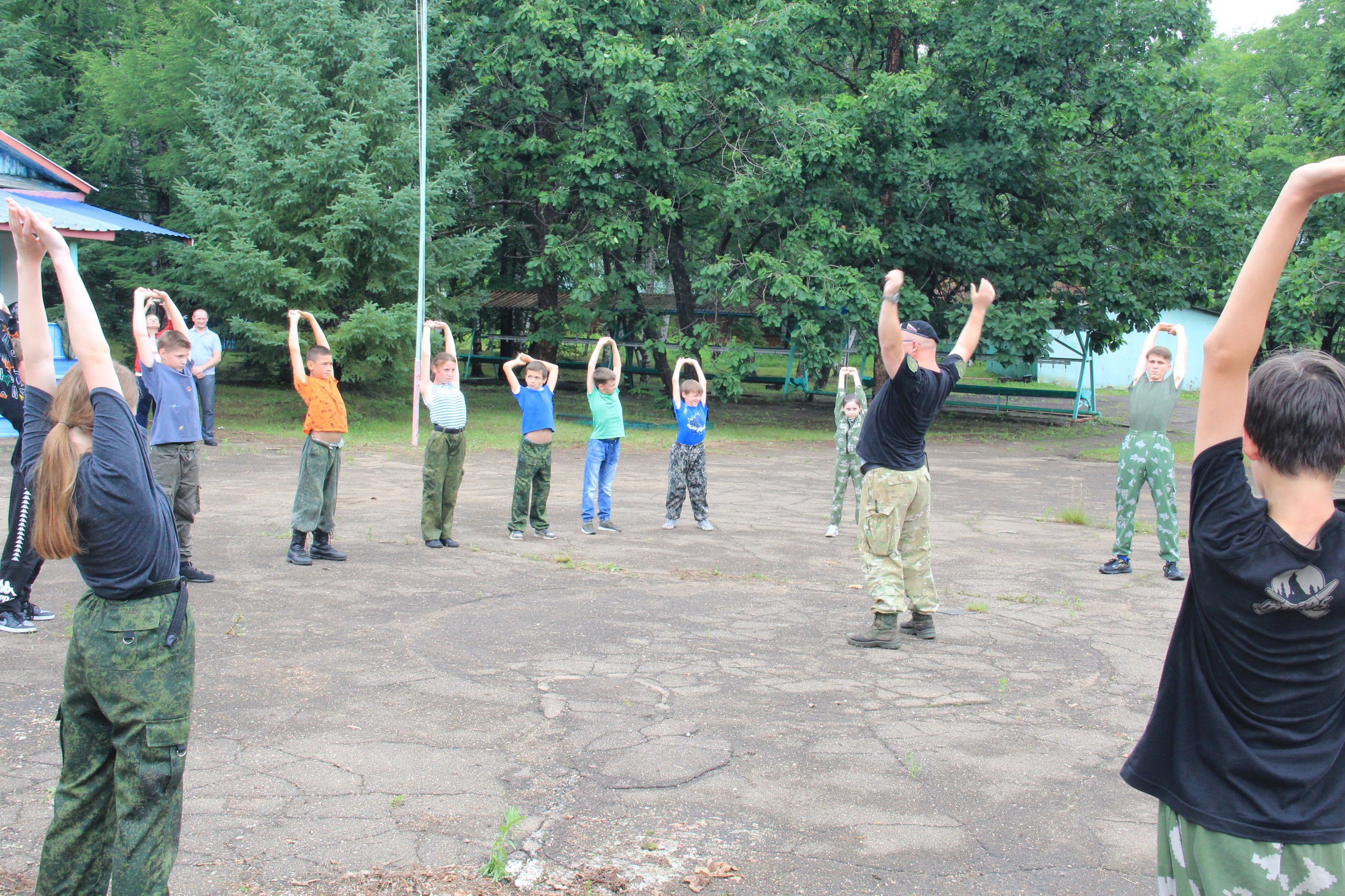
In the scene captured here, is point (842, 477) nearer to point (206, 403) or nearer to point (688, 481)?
point (688, 481)

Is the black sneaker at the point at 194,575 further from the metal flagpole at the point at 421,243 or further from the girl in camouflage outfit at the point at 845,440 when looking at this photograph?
the metal flagpole at the point at 421,243

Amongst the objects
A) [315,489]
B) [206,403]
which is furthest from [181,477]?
[206,403]

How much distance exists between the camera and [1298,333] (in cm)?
1708

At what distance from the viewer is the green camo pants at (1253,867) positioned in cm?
202

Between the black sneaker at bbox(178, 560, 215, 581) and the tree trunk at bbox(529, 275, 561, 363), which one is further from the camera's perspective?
the tree trunk at bbox(529, 275, 561, 363)

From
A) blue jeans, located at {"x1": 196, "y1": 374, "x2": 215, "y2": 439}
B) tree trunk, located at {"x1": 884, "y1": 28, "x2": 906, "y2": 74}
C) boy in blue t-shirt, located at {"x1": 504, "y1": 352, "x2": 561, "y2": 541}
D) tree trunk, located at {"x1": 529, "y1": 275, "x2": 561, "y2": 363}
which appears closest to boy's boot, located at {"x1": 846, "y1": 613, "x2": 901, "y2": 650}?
boy in blue t-shirt, located at {"x1": 504, "y1": 352, "x2": 561, "y2": 541}

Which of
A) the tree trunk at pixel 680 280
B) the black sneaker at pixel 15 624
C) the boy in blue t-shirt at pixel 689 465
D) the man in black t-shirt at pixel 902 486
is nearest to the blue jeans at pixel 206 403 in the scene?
the boy in blue t-shirt at pixel 689 465

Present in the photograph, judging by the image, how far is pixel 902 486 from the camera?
20.7ft

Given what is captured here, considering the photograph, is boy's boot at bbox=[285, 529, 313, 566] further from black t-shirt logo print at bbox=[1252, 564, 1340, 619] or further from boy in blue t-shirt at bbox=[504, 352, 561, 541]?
black t-shirt logo print at bbox=[1252, 564, 1340, 619]

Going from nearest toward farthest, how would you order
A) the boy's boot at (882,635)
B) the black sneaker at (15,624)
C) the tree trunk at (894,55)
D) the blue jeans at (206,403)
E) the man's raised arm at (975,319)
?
the man's raised arm at (975,319), the black sneaker at (15,624), the boy's boot at (882,635), the blue jeans at (206,403), the tree trunk at (894,55)

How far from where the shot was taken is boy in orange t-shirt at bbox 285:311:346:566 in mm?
8172

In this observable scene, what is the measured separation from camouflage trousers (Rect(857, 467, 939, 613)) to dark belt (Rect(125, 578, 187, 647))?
4186mm

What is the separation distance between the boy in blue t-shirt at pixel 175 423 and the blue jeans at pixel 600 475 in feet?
12.2

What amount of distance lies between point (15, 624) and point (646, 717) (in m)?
3.86
